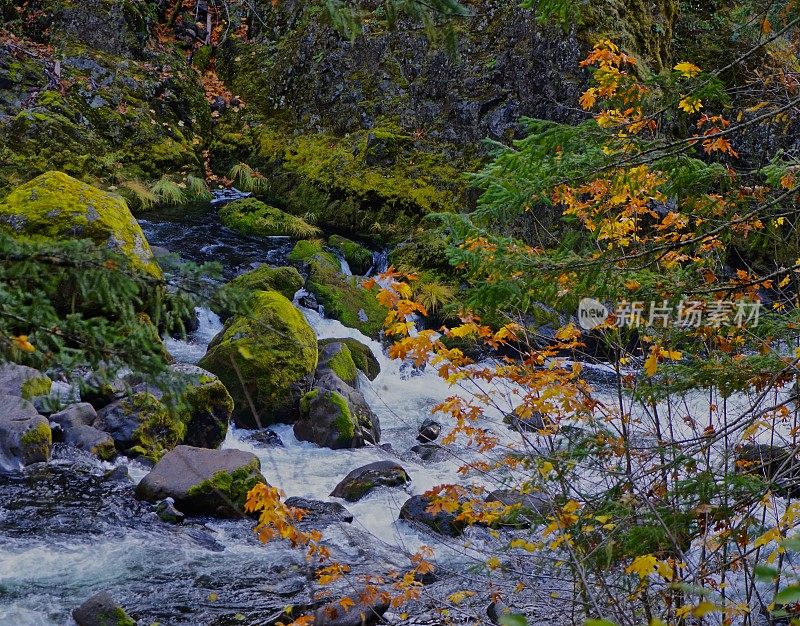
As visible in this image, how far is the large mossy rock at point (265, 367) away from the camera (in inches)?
301

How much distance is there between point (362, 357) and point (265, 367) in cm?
200

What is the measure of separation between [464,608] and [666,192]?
2893 millimetres

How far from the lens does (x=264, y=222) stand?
12781mm

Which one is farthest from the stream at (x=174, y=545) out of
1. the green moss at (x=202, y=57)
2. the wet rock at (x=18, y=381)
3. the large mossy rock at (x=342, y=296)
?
the green moss at (x=202, y=57)

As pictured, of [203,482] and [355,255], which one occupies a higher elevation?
[355,255]

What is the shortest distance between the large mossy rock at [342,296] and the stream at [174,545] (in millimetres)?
3136

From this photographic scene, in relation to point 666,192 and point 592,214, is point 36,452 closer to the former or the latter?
point 592,214

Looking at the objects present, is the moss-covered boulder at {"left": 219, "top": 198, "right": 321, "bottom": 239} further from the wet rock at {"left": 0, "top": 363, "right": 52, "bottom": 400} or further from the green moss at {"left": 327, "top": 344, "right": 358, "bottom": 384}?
the wet rock at {"left": 0, "top": 363, "right": 52, "bottom": 400}

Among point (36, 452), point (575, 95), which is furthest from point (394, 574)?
point (575, 95)

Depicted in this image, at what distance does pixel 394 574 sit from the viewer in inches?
188

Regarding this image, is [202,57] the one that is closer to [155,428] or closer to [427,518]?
[155,428]

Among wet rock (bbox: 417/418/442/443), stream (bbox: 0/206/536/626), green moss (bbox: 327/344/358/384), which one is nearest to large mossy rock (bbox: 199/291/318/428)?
stream (bbox: 0/206/536/626)

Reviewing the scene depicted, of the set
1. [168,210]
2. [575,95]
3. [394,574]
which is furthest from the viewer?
[168,210]

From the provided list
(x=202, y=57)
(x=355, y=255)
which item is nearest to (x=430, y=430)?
(x=355, y=255)
